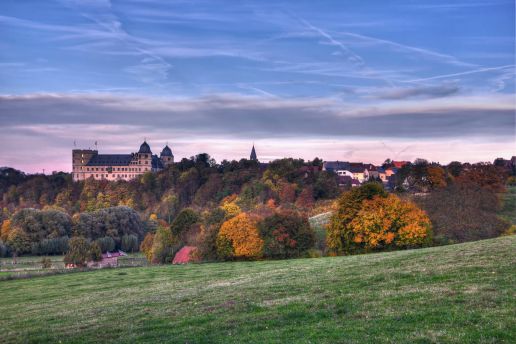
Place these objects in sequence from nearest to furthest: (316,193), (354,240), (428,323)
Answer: (428,323), (354,240), (316,193)

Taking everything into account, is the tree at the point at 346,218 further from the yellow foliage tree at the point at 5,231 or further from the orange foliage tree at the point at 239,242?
the yellow foliage tree at the point at 5,231

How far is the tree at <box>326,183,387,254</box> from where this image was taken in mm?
69812

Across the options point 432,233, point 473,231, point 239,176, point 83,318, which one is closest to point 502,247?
point 83,318

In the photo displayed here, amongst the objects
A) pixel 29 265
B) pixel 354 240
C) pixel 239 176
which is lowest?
pixel 29 265

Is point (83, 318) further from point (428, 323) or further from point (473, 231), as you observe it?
point (473, 231)

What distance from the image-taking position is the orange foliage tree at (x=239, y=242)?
72625 millimetres

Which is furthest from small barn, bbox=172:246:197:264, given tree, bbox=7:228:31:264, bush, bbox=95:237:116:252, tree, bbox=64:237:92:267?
tree, bbox=7:228:31:264

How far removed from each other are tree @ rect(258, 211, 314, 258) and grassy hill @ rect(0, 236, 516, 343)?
1600 inches

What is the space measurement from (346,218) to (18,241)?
3200 inches

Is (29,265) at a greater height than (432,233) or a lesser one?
lesser

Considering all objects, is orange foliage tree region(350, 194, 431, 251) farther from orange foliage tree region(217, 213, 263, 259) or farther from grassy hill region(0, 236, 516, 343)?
grassy hill region(0, 236, 516, 343)

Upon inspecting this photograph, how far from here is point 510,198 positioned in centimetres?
11050

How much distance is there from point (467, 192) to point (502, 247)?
6635 centimetres

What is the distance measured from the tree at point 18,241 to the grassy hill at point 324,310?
93877mm
